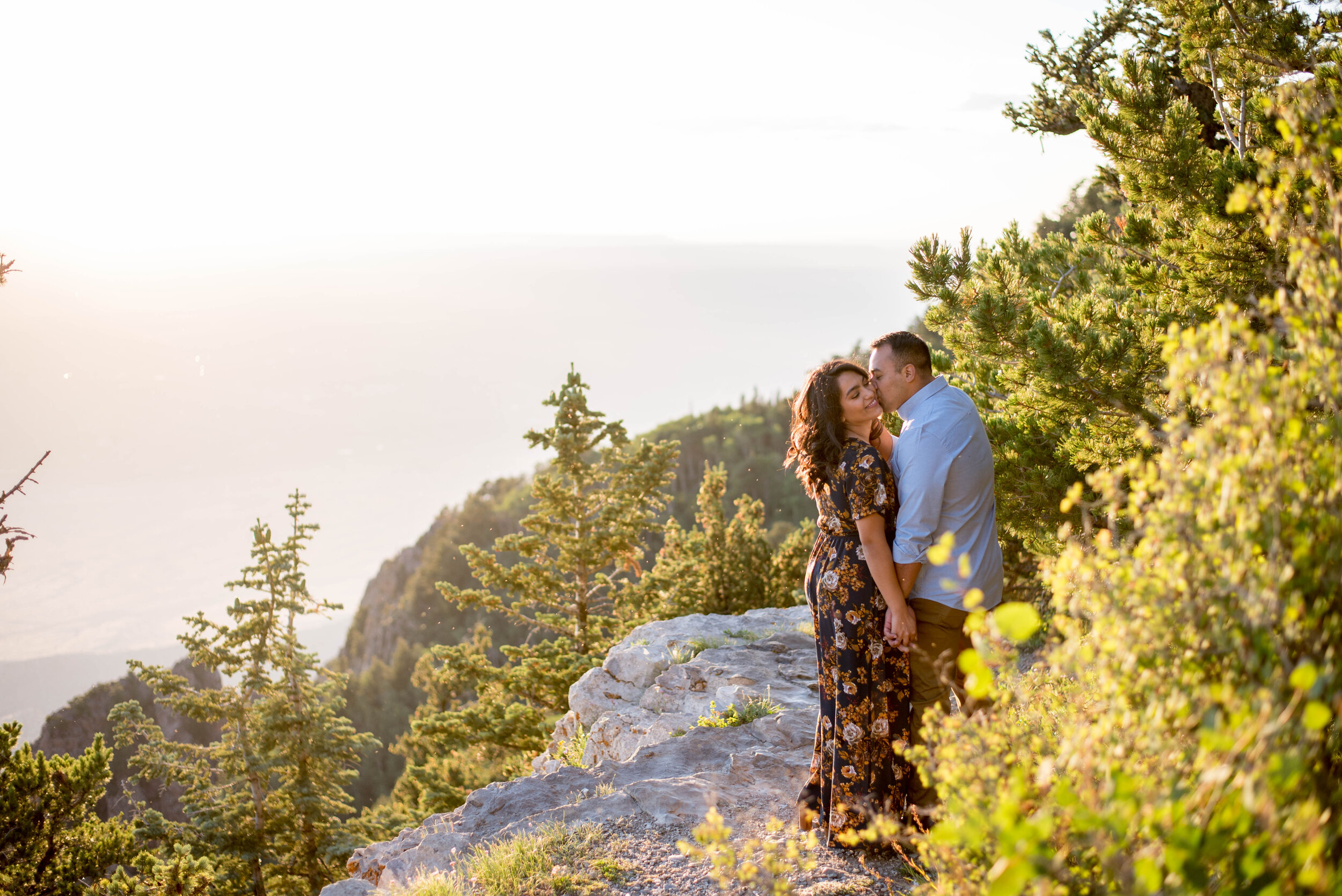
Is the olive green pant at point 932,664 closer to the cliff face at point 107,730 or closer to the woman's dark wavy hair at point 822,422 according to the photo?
the woman's dark wavy hair at point 822,422

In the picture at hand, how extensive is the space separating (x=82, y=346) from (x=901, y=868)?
20035 centimetres

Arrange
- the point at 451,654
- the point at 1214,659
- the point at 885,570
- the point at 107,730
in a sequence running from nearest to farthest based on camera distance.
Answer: the point at 1214,659
the point at 885,570
the point at 451,654
the point at 107,730

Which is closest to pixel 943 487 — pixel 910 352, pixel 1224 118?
pixel 910 352

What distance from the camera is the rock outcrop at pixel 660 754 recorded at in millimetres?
4527

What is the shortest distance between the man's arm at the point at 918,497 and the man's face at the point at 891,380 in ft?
0.75

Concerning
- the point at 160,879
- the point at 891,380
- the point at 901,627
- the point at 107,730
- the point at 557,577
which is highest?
the point at 891,380

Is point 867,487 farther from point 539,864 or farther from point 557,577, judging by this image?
point 557,577

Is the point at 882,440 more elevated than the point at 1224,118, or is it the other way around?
the point at 1224,118

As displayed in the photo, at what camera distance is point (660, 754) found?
5.45 m

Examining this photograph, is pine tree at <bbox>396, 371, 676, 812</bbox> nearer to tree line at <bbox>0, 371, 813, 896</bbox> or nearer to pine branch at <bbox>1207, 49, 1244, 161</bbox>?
tree line at <bbox>0, 371, 813, 896</bbox>

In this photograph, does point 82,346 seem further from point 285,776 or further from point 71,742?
point 285,776

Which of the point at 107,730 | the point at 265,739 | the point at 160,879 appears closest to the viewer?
the point at 160,879

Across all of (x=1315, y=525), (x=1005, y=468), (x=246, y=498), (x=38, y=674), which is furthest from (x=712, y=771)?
(x=246, y=498)

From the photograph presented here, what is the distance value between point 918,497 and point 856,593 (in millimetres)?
583
